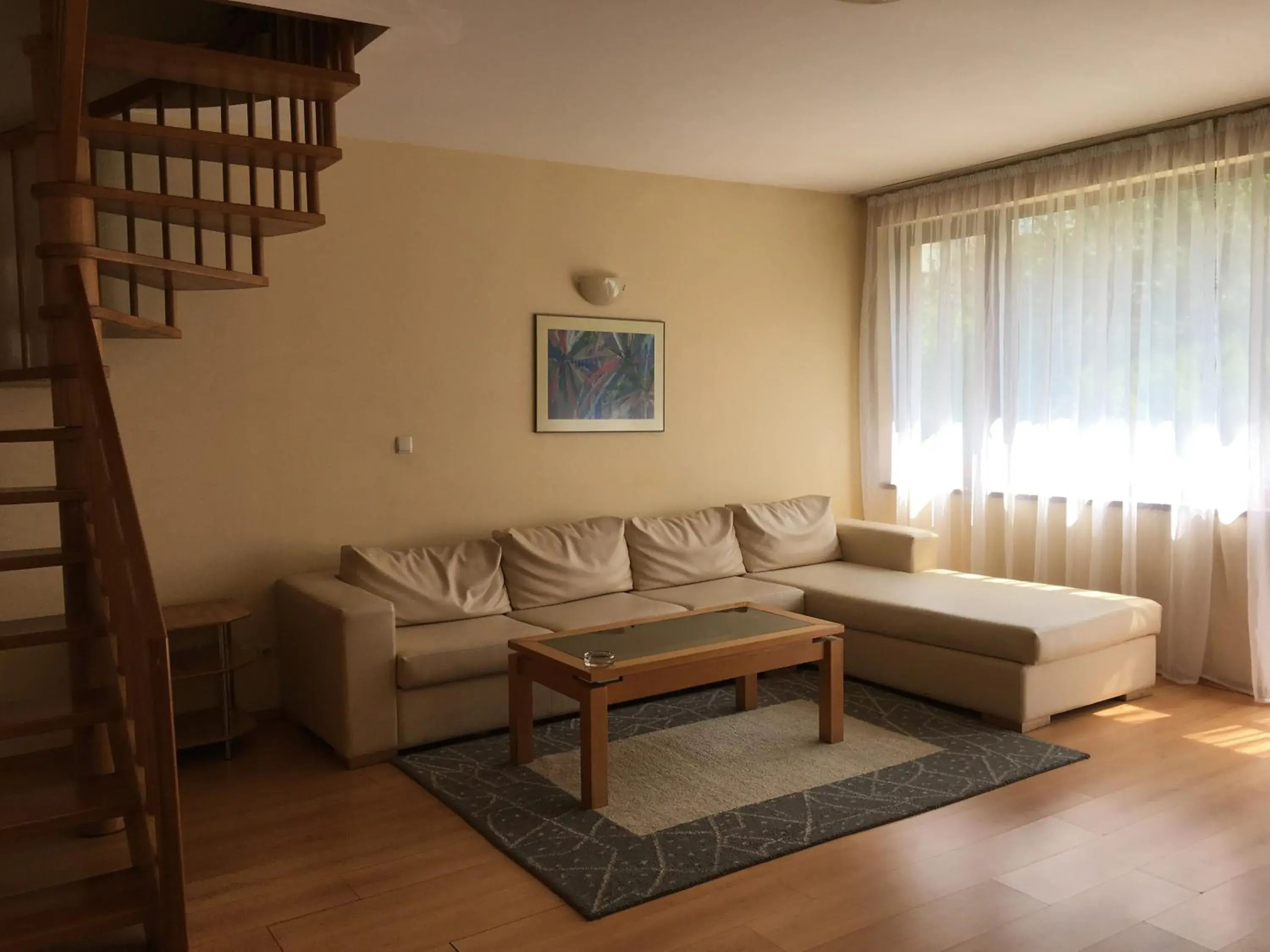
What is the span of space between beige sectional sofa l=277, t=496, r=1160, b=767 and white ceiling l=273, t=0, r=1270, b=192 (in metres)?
1.92

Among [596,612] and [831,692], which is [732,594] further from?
[831,692]

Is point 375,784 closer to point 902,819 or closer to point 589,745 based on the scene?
point 589,745

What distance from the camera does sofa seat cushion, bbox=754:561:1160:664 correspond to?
424 centimetres

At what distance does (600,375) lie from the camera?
18.1 ft

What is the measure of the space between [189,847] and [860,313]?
4.92 metres

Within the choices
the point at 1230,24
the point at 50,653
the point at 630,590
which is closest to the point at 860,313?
the point at 630,590

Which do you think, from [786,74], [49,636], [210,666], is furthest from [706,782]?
[786,74]

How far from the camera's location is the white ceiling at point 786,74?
327 centimetres

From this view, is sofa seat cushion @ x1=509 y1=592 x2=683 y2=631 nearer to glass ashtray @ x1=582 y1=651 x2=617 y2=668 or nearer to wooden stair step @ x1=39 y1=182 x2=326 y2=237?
glass ashtray @ x1=582 y1=651 x2=617 y2=668

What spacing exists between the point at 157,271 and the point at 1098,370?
14.2 ft

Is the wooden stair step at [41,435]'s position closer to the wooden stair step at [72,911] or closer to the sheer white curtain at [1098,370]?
the wooden stair step at [72,911]

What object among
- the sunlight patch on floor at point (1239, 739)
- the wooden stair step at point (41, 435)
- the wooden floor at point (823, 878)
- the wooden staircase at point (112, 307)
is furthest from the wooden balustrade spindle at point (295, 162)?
the sunlight patch on floor at point (1239, 739)

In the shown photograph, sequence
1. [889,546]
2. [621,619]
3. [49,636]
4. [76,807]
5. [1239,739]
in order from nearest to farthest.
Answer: [76,807] < [49,636] < [1239,739] < [621,619] < [889,546]

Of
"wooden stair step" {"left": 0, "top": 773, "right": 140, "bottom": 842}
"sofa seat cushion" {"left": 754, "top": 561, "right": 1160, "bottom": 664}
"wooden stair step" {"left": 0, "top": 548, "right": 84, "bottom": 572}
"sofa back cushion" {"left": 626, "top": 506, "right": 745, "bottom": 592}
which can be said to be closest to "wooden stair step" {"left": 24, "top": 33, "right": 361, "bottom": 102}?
"wooden stair step" {"left": 0, "top": 548, "right": 84, "bottom": 572}
